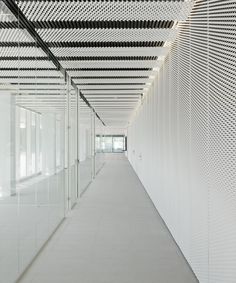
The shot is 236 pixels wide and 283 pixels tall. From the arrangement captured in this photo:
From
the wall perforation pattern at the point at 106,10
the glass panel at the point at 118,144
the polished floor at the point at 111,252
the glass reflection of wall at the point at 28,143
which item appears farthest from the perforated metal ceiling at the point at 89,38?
the glass panel at the point at 118,144

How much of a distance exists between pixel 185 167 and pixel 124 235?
1.82 m

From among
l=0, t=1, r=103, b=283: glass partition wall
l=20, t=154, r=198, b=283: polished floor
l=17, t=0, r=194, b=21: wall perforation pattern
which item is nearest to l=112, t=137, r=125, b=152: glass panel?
l=20, t=154, r=198, b=283: polished floor

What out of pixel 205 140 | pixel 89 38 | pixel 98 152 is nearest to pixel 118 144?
pixel 98 152

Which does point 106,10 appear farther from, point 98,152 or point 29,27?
point 98,152

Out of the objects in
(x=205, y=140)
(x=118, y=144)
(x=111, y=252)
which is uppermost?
(x=205, y=140)

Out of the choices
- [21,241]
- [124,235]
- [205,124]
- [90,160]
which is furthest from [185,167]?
[90,160]

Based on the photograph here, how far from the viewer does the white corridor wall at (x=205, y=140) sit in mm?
2529

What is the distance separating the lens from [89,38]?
456cm

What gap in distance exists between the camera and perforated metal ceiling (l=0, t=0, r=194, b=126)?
11.8ft

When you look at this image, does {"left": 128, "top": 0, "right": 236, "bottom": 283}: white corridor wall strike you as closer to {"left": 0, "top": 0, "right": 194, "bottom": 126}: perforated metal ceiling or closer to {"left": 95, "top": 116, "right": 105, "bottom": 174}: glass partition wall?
{"left": 0, "top": 0, "right": 194, "bottom": 126}: perforated metal ceiling

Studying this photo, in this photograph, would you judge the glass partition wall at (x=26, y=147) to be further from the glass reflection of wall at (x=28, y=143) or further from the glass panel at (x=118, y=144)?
the glass panel at (x=118, y=144)

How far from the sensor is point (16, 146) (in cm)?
444

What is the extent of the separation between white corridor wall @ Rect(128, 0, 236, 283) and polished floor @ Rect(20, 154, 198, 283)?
0.31 m

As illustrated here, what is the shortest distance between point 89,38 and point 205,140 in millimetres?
2368
